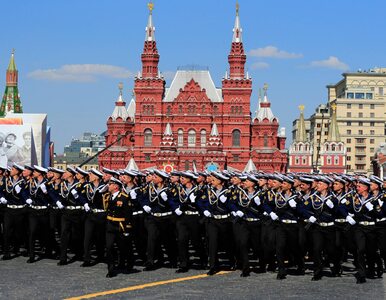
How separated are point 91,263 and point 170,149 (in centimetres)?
6965

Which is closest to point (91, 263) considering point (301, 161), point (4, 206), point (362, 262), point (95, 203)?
point (95, 203)

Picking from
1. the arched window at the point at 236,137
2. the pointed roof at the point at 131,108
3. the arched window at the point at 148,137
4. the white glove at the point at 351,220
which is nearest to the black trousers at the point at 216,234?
the white glove at the point at 351,220

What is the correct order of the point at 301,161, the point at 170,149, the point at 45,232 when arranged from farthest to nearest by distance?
1. the point at 301,161
2. the point at 170,149
3. the point at 45,232

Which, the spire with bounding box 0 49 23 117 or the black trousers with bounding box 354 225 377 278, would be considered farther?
the spire with bounding box 0 49 23 117

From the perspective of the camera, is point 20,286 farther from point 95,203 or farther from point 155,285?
point 95,203

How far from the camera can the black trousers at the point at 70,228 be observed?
1527 centimetres

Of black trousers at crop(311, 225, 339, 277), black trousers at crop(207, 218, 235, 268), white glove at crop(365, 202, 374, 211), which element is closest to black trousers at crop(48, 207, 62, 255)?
black trousers at crop(207, 218, 235, 268)

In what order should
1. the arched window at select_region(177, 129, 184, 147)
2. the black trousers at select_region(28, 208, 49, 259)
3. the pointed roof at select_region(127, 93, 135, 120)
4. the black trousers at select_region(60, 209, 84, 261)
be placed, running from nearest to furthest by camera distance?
the black trousers at select_region(60, 209, 84, 261)
the black trousers at select_region(28, 208, 49, 259)
the arched window at select_region(177, 129, 184, 147)
the pointed roof at select_region(127, 93, 135, 120)

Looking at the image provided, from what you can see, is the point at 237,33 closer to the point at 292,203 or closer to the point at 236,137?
the point at 236,137

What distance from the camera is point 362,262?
1371 centimetres

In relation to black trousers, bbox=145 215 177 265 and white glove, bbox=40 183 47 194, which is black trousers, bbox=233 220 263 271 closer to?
black trousers, bbox=145 215 177 265

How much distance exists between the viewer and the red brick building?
86.7 m

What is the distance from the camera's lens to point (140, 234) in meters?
15.8

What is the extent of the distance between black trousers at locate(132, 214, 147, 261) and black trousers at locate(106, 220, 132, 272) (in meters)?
0.67
